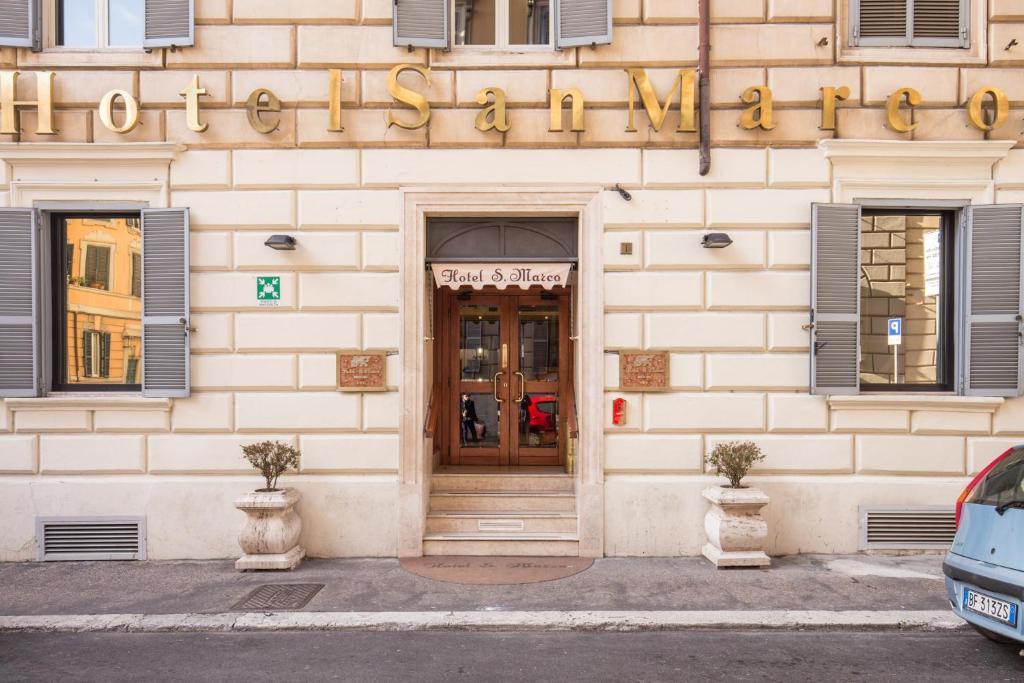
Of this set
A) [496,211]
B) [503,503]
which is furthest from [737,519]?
[496,211]

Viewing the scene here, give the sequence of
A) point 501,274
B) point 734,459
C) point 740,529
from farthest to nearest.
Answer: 1. point 501,274
2. point 734,459
3. point 740,529

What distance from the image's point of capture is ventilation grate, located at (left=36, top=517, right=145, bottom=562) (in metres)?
6.98

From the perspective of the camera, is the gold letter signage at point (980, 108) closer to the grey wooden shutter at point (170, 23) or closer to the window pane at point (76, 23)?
the grey wooden shutter at point (170, 23)

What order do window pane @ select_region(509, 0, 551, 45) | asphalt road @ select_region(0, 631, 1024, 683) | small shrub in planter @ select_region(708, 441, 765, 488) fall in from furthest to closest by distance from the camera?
window pane @ select_region(509, 0, 551, 45), small shrub in planter @ select_region(708, 441, 765, 488), asphalt road @ select_region(0, 631, 1024, 683)

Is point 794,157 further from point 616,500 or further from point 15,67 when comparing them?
point 15,67

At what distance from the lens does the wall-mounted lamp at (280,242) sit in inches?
268

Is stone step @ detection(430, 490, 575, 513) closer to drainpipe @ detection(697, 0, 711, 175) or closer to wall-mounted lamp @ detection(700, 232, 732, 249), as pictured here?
wall-mounted lamp @ detection(700, 232, 732, 249)

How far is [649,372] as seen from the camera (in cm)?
705

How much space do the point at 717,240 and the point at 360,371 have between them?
162 inches

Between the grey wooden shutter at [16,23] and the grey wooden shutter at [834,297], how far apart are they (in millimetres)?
8834

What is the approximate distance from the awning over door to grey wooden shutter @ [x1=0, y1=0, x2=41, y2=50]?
5.10 meters

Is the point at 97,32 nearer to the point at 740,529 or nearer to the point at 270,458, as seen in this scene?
the point at 270,458

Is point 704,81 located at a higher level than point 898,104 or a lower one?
higher

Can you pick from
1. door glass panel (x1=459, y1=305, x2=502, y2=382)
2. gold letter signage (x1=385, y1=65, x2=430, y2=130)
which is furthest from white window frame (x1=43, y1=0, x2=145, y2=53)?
door glass panel (x1=459, y1=305, x2=502, y2=382)
